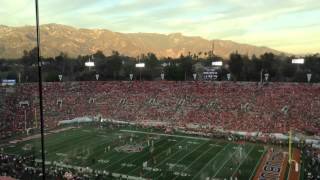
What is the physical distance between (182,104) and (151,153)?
13561 millimetres

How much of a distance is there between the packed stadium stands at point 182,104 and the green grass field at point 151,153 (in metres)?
4.17

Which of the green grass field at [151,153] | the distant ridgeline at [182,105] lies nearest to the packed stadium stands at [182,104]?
the distant ridgeline at [182,105]

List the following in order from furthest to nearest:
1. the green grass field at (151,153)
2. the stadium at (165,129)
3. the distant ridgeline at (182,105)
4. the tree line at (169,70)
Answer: the tree line at (169,70) → the distant ridgeline at (182,105) → the stadium at (165,129) → the green grass field at (151,153)

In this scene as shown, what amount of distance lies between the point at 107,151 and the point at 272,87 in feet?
62.4

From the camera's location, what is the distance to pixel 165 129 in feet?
106

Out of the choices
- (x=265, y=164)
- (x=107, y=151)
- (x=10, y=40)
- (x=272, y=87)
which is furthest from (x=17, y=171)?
(x=10, y=40)

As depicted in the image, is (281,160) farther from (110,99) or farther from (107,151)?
(110,99)

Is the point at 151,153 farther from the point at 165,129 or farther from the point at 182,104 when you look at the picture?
the point at 182,104

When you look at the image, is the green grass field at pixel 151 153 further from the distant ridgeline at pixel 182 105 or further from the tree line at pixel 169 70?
the tree line at pixel 169 70

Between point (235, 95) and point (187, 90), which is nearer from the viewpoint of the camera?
point (235, 95)

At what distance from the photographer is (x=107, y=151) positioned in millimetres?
25656

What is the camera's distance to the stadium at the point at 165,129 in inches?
861

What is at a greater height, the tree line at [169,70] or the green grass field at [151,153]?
the tree line at [169,70]

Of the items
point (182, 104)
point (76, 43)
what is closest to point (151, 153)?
point (182, 104)
